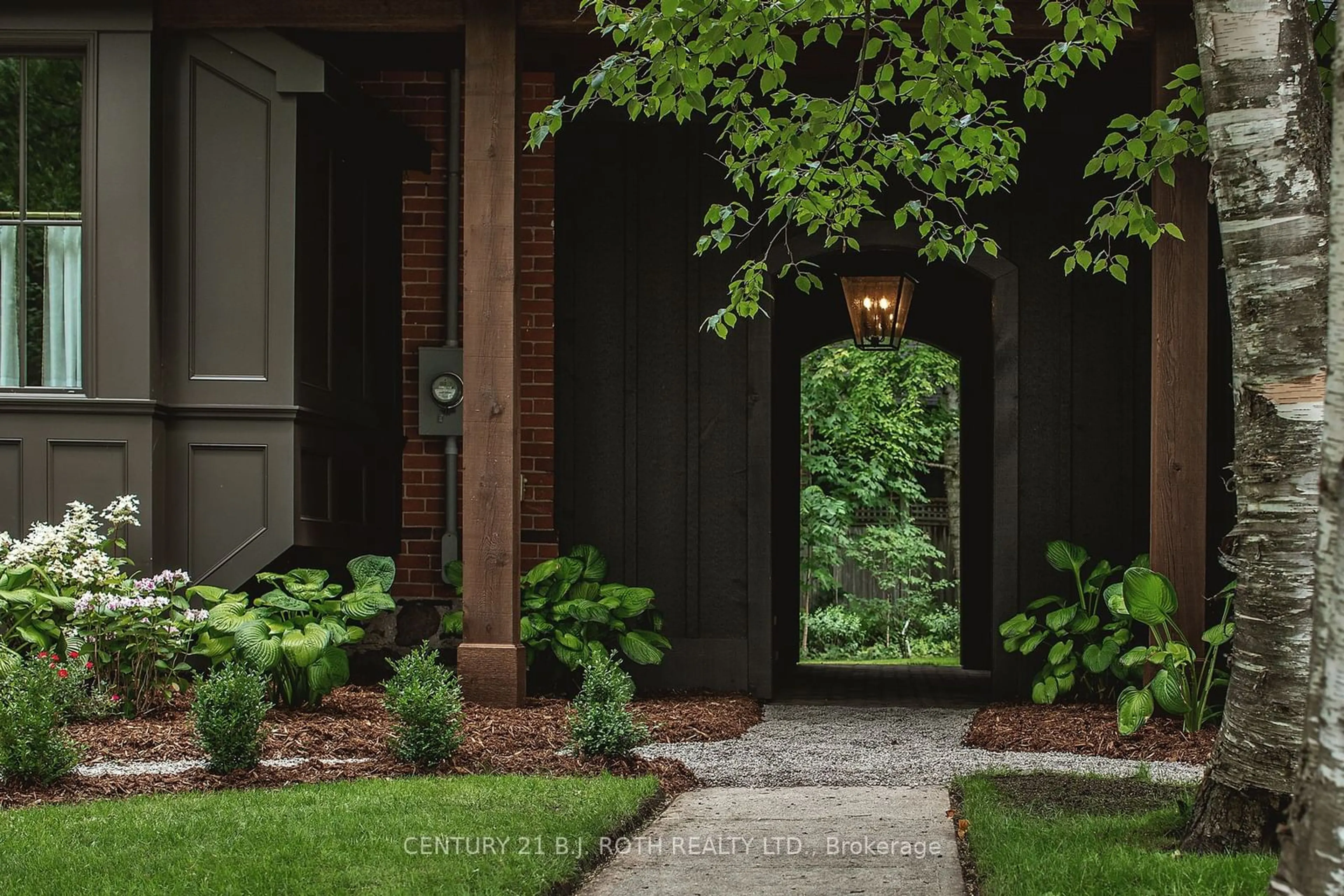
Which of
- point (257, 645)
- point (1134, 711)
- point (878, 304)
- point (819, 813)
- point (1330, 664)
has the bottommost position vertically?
point (819, 813)

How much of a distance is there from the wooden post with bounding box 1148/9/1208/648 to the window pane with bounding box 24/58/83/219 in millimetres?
4935

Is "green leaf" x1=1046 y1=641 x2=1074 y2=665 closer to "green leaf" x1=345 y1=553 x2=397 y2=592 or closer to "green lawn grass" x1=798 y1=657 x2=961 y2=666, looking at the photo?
"green leaf" x1=345 y1=553 x2=397 y2=592

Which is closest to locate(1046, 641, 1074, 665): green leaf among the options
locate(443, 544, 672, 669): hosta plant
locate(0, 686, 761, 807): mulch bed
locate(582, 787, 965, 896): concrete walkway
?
locate(0, 686, 761, 807): mulch bed

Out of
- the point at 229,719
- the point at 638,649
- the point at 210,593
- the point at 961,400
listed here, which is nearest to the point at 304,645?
the point at 210,593

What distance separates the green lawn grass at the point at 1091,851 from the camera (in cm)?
329

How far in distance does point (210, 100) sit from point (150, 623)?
2530mm

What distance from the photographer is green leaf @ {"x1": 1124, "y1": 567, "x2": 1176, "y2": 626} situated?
6051 millimetres

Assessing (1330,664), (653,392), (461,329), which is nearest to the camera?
(1330,664)

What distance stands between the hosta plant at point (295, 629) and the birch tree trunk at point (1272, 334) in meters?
3.73

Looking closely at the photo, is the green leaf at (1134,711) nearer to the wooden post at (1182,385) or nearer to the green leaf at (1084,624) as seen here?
the wooden post at (1182,385)

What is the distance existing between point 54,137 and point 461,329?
235 centimetres

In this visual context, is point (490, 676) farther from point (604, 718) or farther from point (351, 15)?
point (351, 15)

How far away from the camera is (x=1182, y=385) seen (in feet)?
21.2

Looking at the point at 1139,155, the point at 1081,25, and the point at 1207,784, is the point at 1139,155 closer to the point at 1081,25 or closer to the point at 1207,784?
the point at 1081,25
